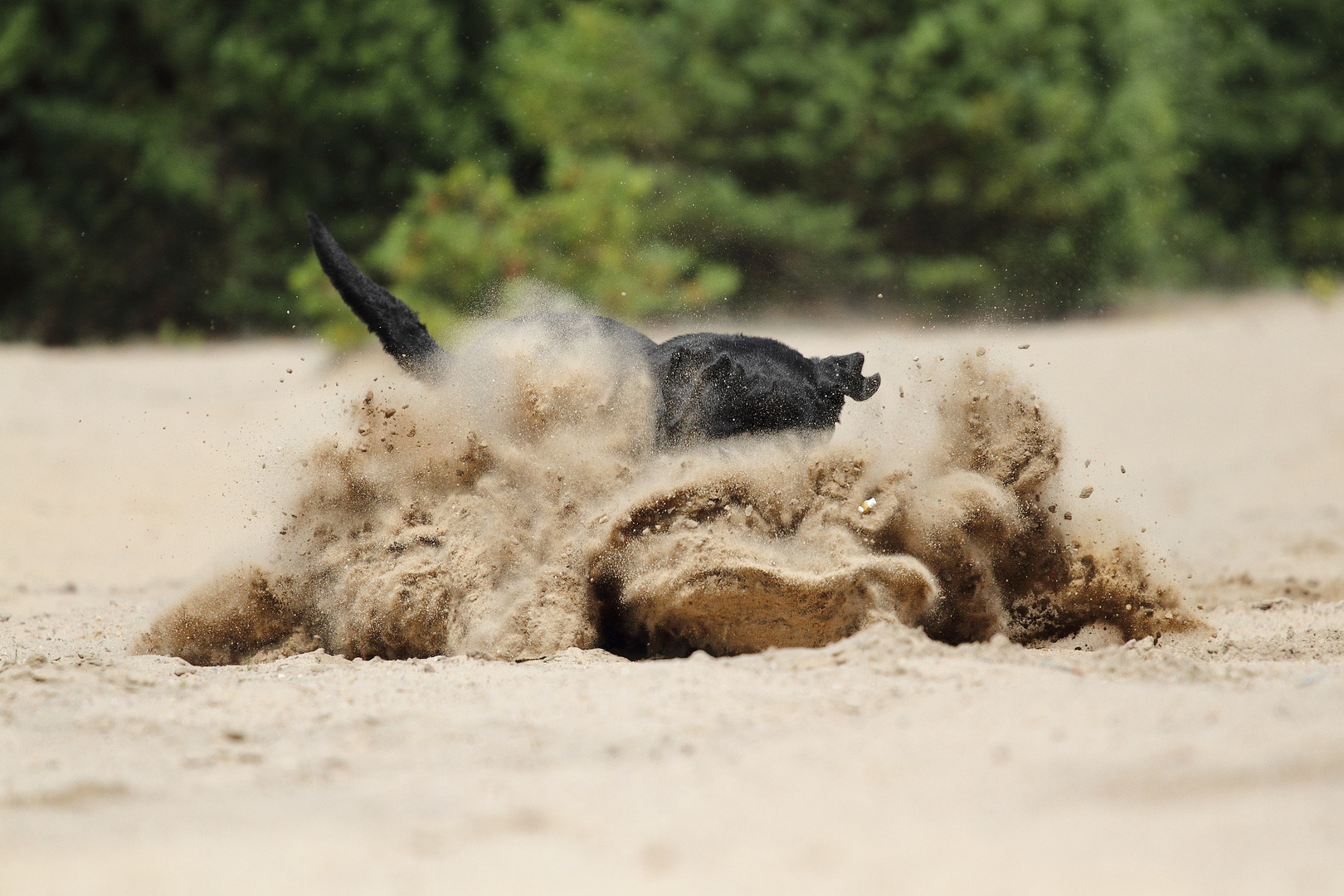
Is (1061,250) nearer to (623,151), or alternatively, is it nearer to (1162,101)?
(1162,101)

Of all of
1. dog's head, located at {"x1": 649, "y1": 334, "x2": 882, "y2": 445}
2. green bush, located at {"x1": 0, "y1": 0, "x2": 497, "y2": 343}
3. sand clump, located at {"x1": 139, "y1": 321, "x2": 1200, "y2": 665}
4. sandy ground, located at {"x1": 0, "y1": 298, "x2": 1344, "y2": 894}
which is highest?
green bush, located at {"x1": 0, "y1": 0, "x2": 497, "y2": 343}

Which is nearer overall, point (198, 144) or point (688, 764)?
point (688, 764)

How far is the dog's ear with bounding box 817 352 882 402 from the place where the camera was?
450 cm

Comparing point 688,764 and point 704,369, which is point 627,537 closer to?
point 704,369

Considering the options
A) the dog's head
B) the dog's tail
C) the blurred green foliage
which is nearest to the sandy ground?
the dog's head

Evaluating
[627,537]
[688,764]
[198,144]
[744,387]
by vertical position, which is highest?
[198,144]

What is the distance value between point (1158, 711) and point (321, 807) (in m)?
1.74

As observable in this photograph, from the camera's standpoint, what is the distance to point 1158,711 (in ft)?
9.41

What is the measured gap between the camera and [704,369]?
416 centimetres

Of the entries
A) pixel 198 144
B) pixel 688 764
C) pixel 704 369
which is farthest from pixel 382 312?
pixel 198 144

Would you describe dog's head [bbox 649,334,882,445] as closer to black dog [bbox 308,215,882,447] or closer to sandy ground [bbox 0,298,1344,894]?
black dog [bbox 308,215,882,447]

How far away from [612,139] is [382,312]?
47.5 feet

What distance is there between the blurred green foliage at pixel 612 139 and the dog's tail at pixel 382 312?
1174 cm

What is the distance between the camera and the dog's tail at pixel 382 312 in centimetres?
441
